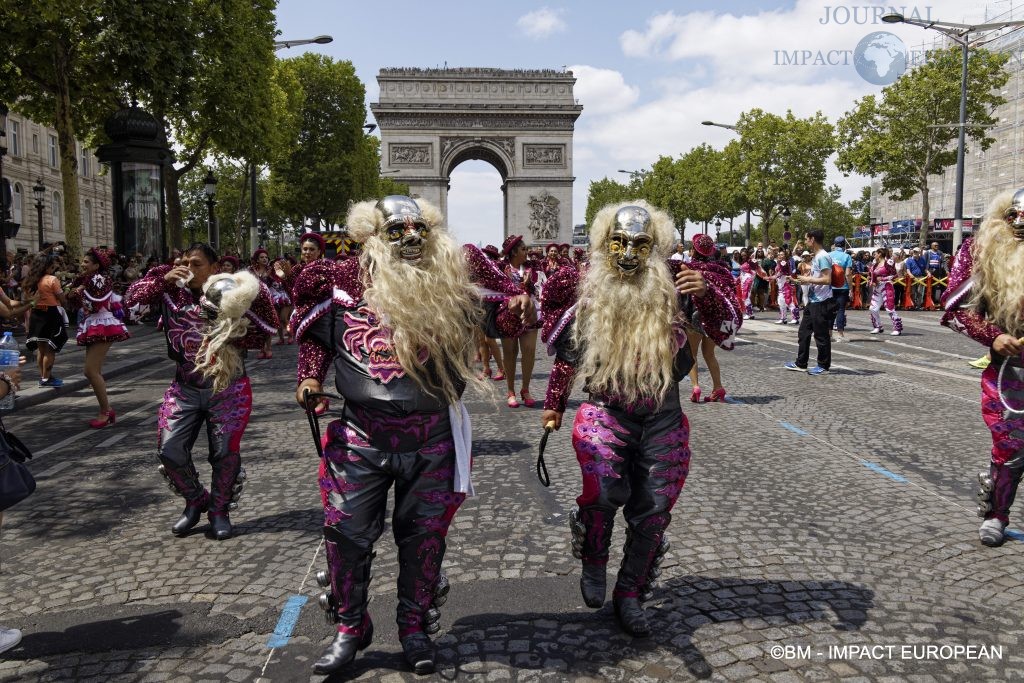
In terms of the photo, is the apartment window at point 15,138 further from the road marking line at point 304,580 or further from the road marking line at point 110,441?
the road marking line at point 304,580

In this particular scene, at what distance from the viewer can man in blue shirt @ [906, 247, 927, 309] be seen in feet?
81.5

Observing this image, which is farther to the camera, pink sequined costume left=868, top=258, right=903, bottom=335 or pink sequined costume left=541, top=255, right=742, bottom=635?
pink sequined costume left=868, top=258, right=903, bottom=335

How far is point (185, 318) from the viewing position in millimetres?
5094

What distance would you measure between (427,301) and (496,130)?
55223 millimetres

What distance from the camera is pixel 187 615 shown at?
12.2 ft

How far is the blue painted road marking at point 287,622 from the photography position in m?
3.45

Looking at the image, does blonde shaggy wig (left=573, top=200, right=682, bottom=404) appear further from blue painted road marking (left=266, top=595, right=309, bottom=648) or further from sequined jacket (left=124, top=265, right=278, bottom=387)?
sequined jacket (left=124, top=265, right=278, bottom=387)

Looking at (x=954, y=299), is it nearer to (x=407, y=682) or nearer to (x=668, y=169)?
(x=407, y=682)

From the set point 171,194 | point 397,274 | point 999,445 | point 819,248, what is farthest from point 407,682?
point 171,194

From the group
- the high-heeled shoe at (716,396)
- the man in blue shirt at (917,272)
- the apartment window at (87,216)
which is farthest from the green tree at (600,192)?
the high-heeled shoe at (716,396)

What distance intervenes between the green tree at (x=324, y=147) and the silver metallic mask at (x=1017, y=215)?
48.6 m

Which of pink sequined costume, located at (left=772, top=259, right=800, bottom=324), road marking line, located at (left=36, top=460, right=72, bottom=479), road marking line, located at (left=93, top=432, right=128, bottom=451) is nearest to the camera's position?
road marking line, located at (left=36, top=460, right=72, bottom=479)

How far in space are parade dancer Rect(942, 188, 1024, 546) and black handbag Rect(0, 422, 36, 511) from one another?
→ 181 inches

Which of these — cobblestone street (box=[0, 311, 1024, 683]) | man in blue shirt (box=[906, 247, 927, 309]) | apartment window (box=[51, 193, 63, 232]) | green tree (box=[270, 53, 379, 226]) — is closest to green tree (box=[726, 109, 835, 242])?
green tree (box=[270, 53, 379, 226])
